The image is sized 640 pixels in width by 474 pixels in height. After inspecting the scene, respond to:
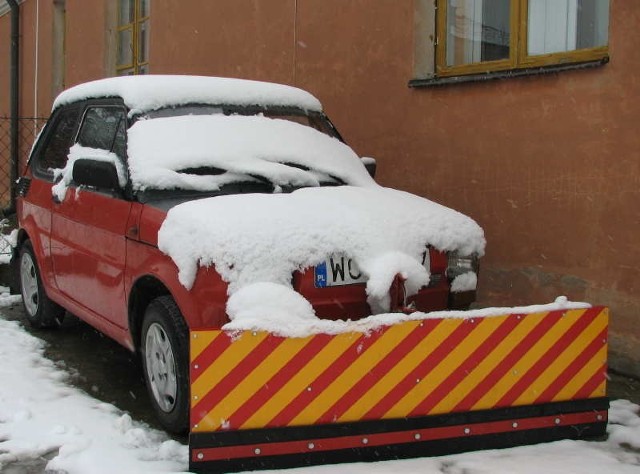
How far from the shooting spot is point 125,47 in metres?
12.9

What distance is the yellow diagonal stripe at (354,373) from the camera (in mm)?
3525

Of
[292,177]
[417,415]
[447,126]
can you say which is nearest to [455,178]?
[447,126]

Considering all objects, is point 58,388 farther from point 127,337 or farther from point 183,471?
point 183,471

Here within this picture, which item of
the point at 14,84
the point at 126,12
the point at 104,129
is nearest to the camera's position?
the point at 104,129

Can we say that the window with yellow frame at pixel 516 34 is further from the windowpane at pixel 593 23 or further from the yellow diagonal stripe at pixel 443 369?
the yellow diagonal stripe at pixel 443 369

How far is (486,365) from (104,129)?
A: 114 inches

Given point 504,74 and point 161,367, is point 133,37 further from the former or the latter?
point 161,367

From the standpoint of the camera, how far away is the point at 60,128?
5.98 m

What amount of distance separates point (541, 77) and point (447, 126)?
958 millimetres

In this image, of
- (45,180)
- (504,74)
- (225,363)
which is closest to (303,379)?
(225,363)

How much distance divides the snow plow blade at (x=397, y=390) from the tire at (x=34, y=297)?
3.15 m

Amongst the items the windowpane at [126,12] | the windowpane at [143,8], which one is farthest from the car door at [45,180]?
the windowpane at [126,12]

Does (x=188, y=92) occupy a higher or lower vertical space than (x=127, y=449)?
higher

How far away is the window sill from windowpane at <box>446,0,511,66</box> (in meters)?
0.32
